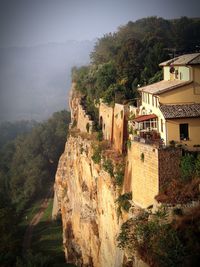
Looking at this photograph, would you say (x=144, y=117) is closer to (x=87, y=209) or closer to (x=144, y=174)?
(x=144, y=174)

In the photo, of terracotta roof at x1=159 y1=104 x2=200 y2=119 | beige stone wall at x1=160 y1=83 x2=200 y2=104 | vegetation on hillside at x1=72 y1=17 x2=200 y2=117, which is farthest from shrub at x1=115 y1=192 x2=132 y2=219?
vegetation on hillside at x1=72 y1=17 x2=200 y2=117

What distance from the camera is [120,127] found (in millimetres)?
31812

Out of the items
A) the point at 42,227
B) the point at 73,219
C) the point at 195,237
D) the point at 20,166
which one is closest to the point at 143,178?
the point at 195,237

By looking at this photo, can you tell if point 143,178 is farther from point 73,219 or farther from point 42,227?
point 42,227

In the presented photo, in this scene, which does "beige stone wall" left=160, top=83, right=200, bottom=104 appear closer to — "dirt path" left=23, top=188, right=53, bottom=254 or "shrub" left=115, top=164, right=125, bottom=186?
"shrub" left=115, top=164, right=125, bottom=186

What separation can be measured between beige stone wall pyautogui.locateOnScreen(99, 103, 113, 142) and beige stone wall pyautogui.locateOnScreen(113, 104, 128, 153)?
1.08 m

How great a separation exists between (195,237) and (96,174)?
16.0 meters

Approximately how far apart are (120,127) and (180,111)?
7.37 meters

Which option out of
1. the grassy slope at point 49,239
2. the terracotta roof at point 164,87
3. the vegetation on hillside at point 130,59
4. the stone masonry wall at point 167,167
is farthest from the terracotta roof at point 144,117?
the grassy slope at point 49,239

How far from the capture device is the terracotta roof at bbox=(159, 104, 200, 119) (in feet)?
80.4

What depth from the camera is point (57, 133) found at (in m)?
77.1

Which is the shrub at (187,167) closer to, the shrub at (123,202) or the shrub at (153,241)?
the shrub at (153,241)

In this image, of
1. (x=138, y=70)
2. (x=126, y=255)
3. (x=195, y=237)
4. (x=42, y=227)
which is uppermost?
(x=138, y=70)

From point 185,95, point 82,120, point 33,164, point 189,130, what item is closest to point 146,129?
point 185,95
